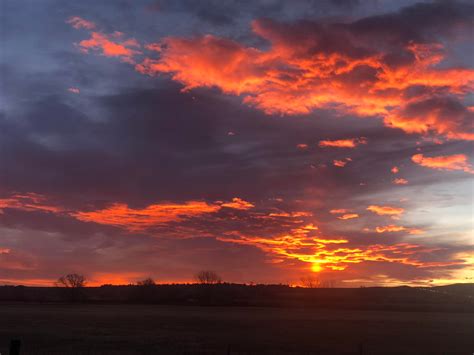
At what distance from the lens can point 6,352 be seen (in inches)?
1297

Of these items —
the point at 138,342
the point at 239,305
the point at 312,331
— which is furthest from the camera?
the point at 239,305

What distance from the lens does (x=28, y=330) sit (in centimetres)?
5534

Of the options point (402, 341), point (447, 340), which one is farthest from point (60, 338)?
point (447, 340)

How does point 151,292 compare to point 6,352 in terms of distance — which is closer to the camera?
point 6,352

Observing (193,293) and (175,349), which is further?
(193,293)

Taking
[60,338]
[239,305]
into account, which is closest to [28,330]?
[60,338]

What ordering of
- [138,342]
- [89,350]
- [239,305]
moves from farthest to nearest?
1. [239,305]
2. [138,342]
3. [89,350]

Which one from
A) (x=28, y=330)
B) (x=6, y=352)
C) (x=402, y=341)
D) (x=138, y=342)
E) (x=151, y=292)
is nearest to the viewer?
(x=6, y=352)

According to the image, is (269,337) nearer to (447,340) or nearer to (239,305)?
(447,340)

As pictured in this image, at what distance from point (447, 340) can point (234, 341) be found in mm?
23765

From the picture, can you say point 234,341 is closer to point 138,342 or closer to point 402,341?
point 138,342

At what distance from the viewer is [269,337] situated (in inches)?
2046

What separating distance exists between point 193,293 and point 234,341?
156261 millimetres

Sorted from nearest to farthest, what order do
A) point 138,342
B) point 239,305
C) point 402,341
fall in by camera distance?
point 138,342, point 402,341, point 239,305
